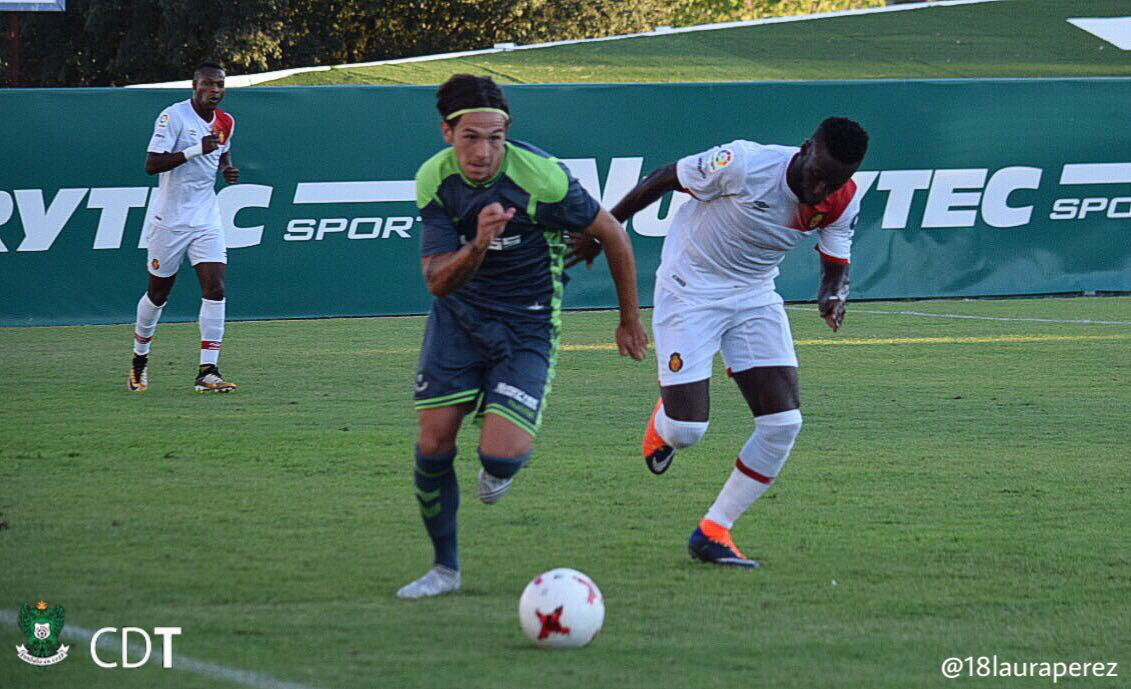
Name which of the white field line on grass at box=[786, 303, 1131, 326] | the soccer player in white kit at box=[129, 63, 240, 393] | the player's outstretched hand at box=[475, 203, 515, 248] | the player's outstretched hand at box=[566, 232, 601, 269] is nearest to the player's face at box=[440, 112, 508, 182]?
the player's outstretched hand at box=[475, 203, 515, 248]

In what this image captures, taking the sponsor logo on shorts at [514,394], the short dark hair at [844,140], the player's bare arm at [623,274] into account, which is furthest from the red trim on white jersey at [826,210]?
the sponsor logo on shorts at [514,394]

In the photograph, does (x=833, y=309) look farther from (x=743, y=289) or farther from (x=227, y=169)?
(x=227, y=169)

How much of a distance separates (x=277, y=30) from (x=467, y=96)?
1411 inches

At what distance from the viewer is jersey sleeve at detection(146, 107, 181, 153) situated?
37.4 ft

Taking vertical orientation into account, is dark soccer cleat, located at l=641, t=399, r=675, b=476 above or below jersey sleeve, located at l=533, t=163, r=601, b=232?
below

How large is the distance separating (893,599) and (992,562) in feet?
2.70

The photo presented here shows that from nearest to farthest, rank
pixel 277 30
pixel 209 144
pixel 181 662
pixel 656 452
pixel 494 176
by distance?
pixel 181 662 < pixel 494 176 < pixel 656 452 < pixel 209 144 < pixel 277 30

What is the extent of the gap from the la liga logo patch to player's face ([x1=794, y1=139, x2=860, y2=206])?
11.1 feet

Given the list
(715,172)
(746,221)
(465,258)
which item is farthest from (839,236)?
(465,258)

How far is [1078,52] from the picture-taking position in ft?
94.8

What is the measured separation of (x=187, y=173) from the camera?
1167 cm

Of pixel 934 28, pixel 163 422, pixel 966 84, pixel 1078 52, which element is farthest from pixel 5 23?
pixel 163 422

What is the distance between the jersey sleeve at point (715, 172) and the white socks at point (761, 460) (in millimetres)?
1012

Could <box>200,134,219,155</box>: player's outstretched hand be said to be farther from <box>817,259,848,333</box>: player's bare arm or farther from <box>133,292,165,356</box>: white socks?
<box>817,259,848,333</box>: player's bare arm
